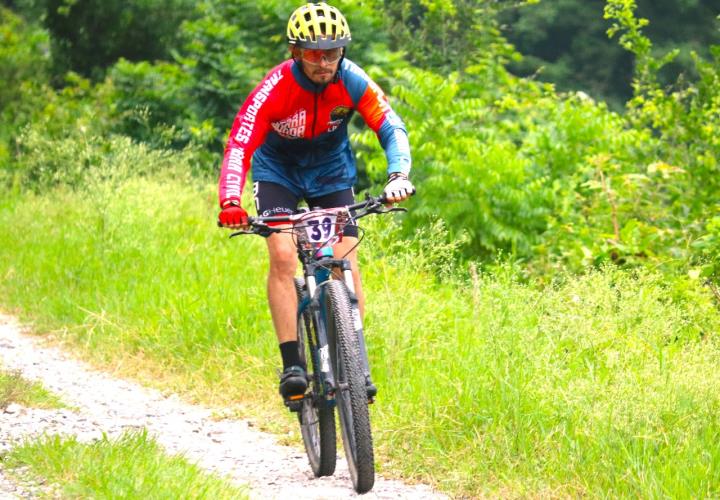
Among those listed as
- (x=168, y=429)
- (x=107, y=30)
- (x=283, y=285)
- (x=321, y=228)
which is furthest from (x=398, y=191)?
(x=107, y=30)

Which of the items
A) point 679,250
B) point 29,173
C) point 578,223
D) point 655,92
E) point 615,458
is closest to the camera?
point 615,458

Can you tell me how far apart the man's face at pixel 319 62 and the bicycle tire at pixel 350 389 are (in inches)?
44.2

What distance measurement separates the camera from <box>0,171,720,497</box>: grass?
4980 mm

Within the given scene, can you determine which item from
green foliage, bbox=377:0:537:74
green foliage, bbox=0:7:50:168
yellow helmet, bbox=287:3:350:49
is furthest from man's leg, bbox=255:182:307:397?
green foliage, bbox=377:0:537:74

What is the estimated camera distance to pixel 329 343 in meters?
5.33

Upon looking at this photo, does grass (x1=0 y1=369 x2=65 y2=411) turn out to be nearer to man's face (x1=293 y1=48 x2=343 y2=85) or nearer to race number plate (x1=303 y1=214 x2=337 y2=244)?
race number plate (x1=303 y1=214 x2=337 y2=244)

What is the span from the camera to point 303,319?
18.4 feet

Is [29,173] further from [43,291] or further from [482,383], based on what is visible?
[482,383]

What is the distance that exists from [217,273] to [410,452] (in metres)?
3.85

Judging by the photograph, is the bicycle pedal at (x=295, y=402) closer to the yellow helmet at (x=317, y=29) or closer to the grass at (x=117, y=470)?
the grass at (x=117, y=470)

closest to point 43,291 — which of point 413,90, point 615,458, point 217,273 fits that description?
point 217,273

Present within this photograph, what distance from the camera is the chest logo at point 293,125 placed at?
5809 mm

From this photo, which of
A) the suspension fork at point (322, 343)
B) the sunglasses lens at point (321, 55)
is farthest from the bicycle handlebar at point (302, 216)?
the sunglasses lens at point (321, 55)

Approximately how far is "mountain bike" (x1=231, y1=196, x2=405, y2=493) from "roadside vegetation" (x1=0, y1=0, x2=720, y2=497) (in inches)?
17.1
